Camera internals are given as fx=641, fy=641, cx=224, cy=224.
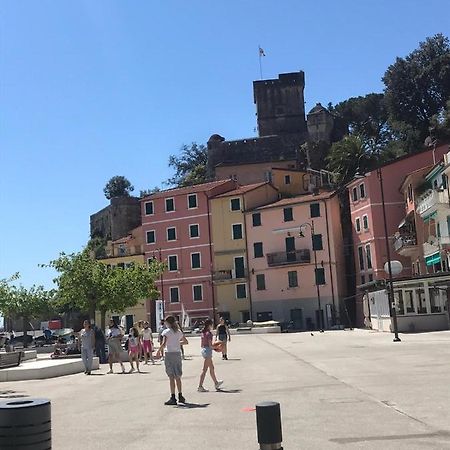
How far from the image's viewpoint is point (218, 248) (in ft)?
217

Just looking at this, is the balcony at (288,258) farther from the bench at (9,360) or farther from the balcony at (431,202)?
the bench at (9,360)

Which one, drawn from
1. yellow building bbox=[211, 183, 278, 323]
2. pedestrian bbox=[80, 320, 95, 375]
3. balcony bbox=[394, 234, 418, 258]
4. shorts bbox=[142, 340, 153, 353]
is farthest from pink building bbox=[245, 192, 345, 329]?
pedestrian bbox=[80, 320, 95, 375]

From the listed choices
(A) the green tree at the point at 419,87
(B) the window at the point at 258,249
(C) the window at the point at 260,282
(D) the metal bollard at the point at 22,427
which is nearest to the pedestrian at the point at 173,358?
(D) the metal bollard at the point at 22,427

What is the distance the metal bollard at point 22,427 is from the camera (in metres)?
5.08

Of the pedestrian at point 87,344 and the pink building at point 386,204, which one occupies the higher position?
the pink building at point 386,204

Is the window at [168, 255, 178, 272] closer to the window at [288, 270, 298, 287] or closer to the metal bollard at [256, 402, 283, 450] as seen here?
the window at [288, 270, 298, 287]

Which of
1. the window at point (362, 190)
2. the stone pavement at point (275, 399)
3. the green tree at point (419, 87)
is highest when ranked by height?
the green tree at point (419, 87)

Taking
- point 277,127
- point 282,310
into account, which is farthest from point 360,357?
point 277,127

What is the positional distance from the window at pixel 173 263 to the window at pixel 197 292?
306 centimetres

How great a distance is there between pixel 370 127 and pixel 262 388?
85254 millimetres

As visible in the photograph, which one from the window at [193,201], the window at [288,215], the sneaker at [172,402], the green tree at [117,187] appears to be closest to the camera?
the sneaker at [172,402]

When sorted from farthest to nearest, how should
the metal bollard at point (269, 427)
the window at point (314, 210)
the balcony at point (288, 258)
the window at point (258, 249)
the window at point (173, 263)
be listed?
1. the window at point (173, 263)
2. the window at point (258, 249)
3. the window at point (314, 210)
4. the balcony at point (288, 258)
5. the metal bollard at point (269, 427)

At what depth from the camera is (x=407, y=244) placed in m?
49.8

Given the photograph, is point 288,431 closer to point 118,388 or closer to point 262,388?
point 262,388
